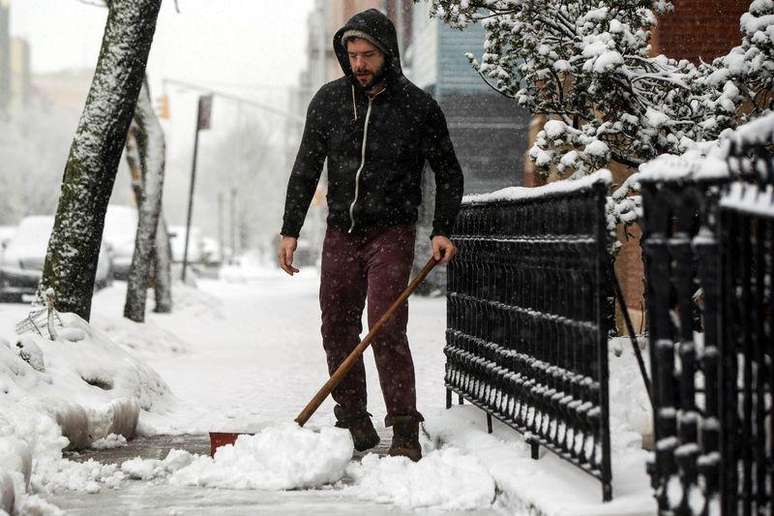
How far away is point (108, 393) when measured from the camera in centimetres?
747

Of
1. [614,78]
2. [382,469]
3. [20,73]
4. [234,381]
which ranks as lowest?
[234,381]

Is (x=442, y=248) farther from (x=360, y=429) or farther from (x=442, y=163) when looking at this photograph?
(x=360, y=429)

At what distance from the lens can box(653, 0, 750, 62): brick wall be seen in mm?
11875

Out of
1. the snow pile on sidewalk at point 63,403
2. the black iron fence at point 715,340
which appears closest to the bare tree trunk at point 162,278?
the snow pile on sidewalk at point 63,403

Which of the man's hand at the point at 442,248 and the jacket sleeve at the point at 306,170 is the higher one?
the jacket sleeve at the point at 306,170

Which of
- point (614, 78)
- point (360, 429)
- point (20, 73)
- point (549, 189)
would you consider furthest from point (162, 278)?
point (20, 73)

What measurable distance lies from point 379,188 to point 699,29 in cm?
690

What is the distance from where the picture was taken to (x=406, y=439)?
19.5 feet

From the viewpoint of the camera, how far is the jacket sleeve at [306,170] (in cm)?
626

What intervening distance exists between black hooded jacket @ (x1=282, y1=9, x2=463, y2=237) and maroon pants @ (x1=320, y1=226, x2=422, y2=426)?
99 mm

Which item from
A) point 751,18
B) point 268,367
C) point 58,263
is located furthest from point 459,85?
point 751,18

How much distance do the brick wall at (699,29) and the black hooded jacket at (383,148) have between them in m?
6.45

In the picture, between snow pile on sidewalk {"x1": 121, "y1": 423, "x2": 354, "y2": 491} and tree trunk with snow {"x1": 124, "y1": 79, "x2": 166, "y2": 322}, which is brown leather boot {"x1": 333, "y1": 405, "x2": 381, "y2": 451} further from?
tree trunk with snow {"x1": 124, "y1": 79, "x2": 166, "y2": 322}

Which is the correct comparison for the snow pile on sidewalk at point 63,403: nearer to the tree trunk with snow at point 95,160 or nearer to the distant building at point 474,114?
the tree trunk with snow at point 95,160
